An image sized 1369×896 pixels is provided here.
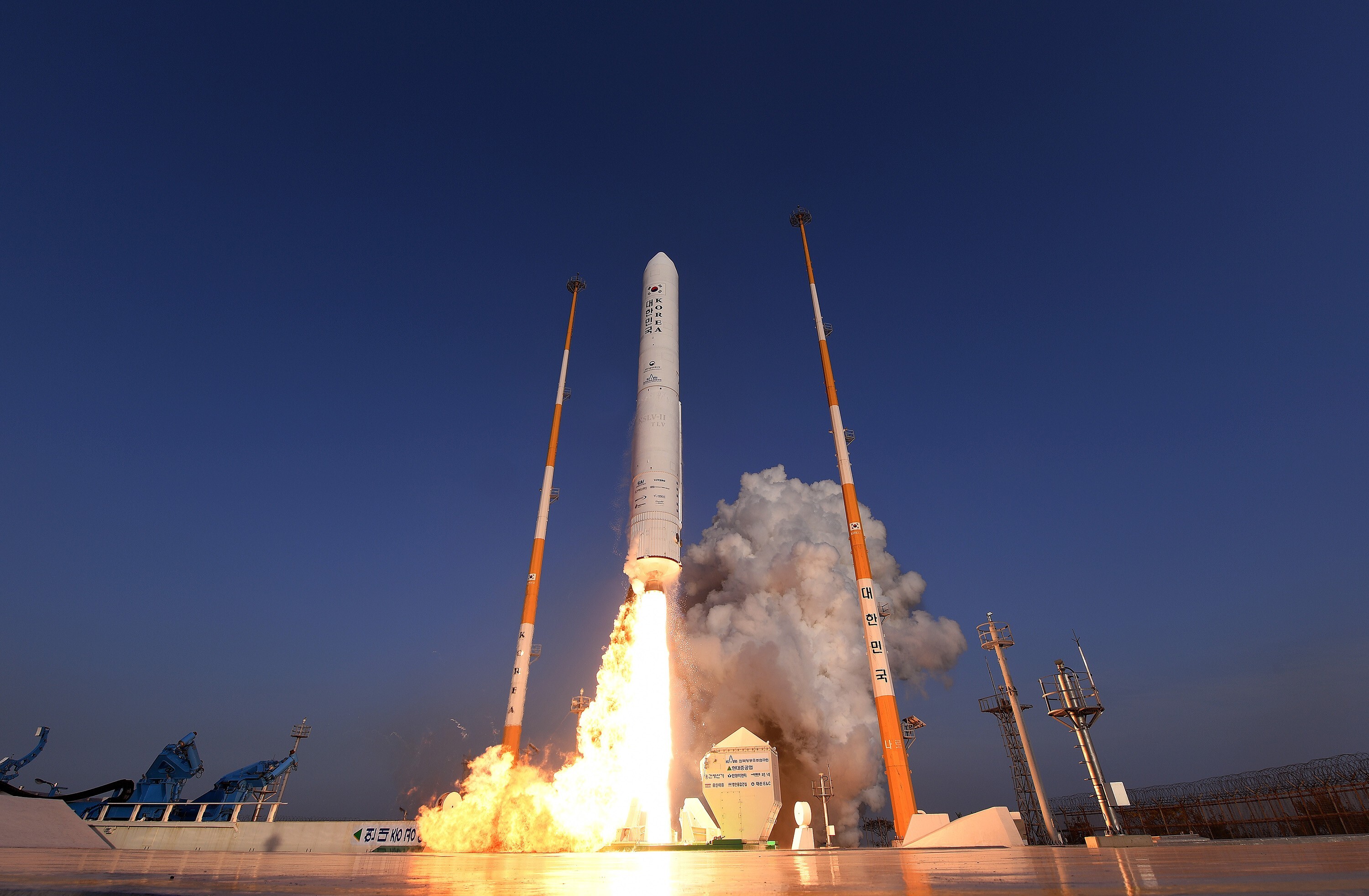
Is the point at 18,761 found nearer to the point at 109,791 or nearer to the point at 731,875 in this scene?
the point at 109,791

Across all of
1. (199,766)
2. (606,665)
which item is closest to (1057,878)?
(606,665)

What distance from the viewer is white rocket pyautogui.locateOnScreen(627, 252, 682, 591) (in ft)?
74.1

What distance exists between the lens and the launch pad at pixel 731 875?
302cm

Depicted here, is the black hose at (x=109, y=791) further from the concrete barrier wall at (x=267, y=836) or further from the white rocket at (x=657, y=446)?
the white rocket at (x=657, y=446)

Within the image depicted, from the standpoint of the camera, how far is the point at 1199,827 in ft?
92.9

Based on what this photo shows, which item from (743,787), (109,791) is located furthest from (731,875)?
(109,791)

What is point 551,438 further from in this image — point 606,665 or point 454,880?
point 454,880

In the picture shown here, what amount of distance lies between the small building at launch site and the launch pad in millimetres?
19617

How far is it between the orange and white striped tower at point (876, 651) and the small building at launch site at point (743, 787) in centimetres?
551

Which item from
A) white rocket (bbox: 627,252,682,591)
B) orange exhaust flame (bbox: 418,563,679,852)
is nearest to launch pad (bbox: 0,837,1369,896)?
orange exhaust flame (bbox: 418,563,679,852)

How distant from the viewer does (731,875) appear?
17.6ft

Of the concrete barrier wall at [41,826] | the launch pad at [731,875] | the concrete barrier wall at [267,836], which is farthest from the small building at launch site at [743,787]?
the launch pad at [731,875]

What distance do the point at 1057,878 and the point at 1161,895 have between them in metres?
1.86

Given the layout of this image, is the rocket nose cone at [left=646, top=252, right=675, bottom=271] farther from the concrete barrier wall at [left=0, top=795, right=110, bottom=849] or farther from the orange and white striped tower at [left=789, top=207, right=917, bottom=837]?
the concrete barrier wall at [left=0, top=795, right=110, bottom=849]
